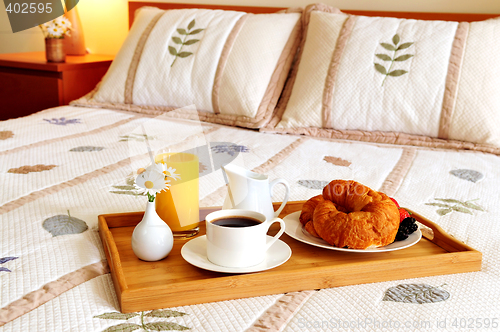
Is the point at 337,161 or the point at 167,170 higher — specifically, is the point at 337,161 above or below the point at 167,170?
below

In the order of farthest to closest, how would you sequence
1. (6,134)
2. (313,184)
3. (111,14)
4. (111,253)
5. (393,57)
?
(111,14), (393,57), (6,134), (313,184), (111,253)

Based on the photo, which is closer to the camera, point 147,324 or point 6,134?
point 147,324

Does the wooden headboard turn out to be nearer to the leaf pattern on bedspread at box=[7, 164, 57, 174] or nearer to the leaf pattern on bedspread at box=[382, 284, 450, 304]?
the leaf pattern on bedspread at box=[7, 164, 57, 174]

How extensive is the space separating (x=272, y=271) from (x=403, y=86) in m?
1.12

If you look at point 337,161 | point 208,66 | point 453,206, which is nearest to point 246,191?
point 453,206

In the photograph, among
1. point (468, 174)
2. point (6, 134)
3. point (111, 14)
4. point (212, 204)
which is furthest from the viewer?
point (111, 14)

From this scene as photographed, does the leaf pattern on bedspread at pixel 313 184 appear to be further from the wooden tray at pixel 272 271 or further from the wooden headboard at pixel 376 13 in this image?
the wooden headboard at pixel 376 13

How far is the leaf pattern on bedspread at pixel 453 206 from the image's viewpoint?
981 mm

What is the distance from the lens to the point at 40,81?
234 centimetres

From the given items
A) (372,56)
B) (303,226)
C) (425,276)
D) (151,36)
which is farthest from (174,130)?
(151,36)

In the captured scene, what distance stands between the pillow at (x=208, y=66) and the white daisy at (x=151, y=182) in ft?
3.31

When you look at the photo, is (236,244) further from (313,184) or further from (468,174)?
(468,174)

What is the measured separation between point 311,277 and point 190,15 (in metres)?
1.55

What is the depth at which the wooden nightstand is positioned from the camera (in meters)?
2.32
